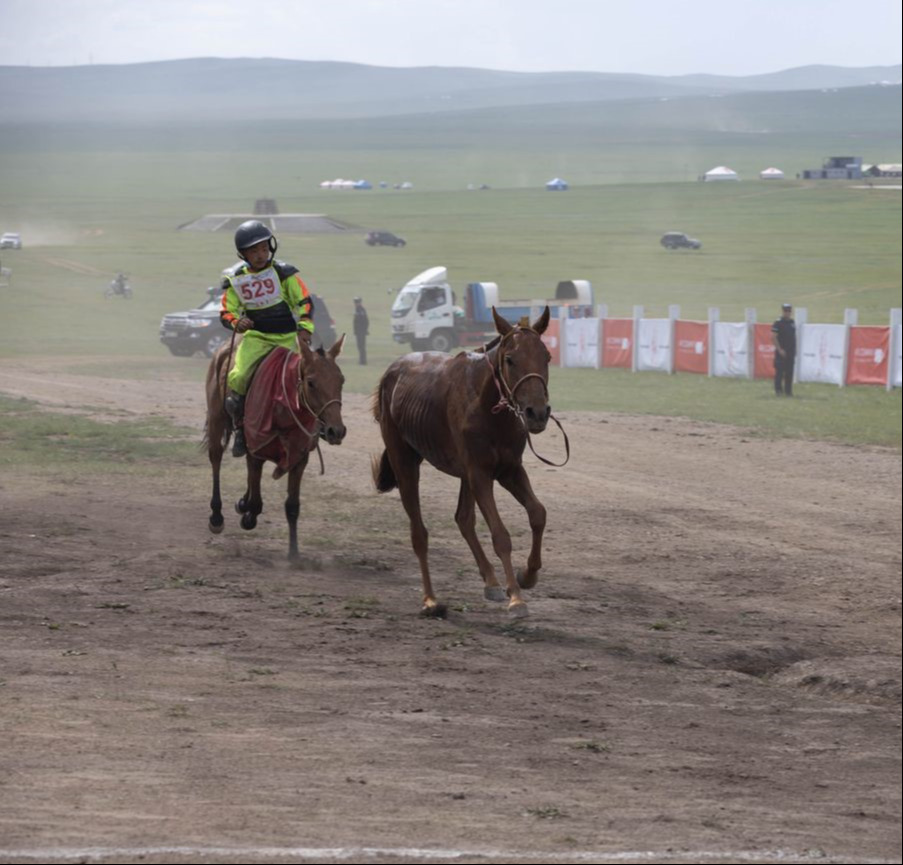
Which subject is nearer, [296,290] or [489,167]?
[296,290]

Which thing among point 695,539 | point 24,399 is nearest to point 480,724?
point 695,539

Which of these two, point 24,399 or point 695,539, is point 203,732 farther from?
point 24,399

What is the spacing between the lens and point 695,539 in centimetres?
1655

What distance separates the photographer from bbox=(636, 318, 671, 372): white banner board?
36.0 metres

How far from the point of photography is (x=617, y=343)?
37.4 metres

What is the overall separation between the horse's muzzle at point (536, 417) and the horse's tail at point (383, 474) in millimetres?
3132

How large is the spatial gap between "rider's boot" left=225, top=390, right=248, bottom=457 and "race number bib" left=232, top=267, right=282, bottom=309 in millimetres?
1328

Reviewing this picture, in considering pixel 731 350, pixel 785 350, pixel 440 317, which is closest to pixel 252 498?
pixel 785 350

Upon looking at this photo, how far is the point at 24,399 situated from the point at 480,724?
49.4 feet

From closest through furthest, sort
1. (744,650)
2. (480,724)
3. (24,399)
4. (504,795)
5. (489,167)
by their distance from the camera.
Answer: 1. (504,795)
2. (480,724)
3. (744,650)
4. (24,399)
5. (489,167)

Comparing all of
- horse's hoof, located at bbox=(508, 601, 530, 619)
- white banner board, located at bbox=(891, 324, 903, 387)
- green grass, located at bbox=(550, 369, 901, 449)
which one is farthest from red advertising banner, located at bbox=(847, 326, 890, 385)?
horse's hoof, located at bbox=(508, 601, 530, 619)

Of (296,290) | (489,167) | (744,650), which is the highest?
(489,167)

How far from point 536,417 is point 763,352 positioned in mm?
25821

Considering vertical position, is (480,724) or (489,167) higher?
(489,167)
